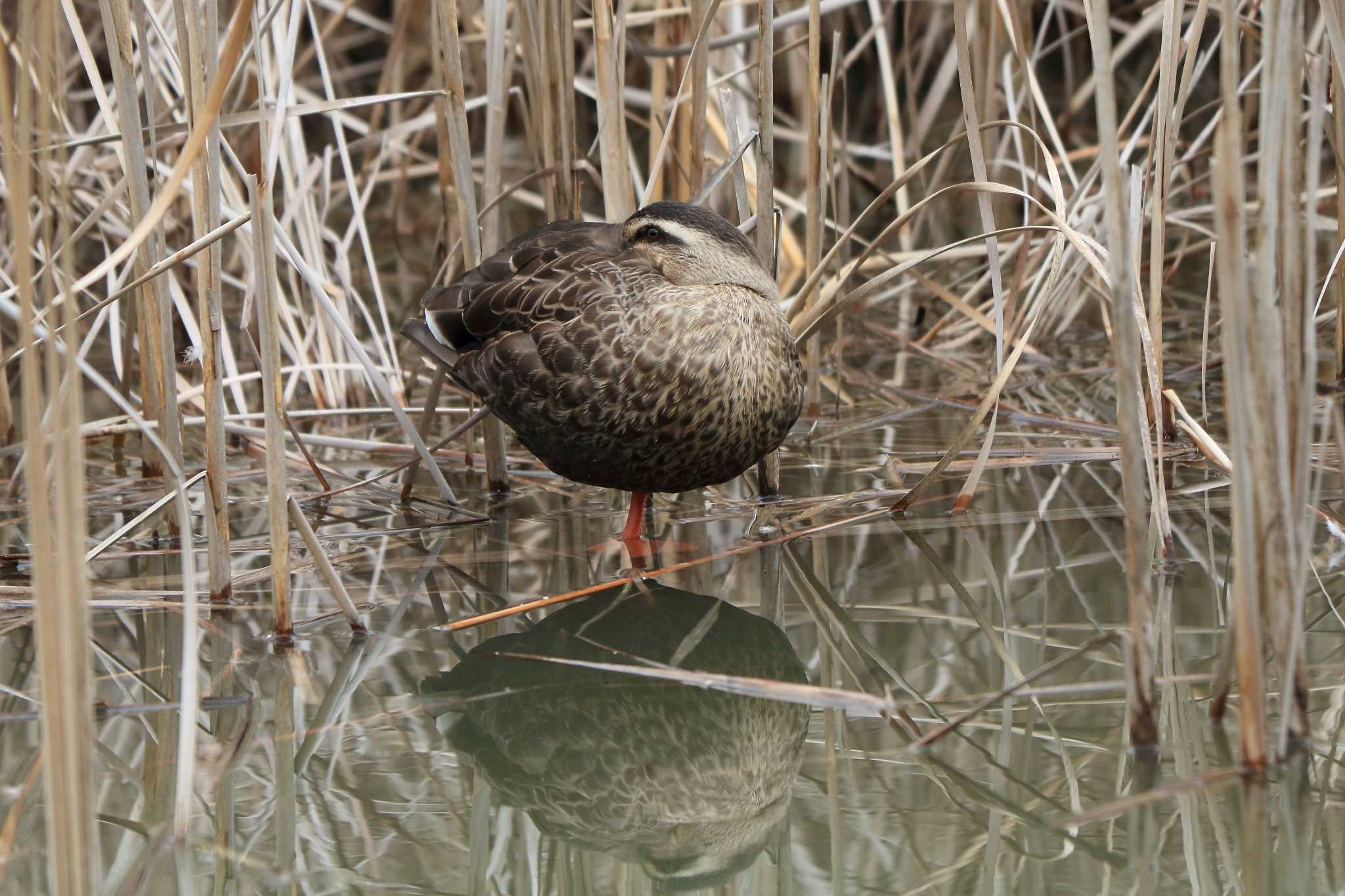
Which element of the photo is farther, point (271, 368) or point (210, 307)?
point (210, 307)

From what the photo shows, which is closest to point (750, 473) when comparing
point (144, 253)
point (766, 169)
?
point (766, 169)

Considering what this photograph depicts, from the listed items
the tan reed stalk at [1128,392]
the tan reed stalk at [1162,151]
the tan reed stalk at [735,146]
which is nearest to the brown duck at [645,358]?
the tan reed stalk at [735,146]

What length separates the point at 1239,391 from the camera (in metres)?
2.12

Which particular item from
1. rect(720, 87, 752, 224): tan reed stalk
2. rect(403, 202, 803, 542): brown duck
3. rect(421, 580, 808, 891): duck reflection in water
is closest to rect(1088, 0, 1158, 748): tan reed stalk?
rect(421, 580, 808, 891): duck reflection in water

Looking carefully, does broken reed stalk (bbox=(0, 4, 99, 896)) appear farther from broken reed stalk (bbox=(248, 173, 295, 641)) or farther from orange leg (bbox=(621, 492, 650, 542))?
orange leg (bbox=(621, 492, 650, 542))

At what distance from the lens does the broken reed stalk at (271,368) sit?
2.80 m

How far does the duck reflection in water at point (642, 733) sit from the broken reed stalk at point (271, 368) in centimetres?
41

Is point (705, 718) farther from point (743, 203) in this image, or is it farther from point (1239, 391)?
point (743, 203)

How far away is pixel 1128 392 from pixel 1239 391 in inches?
6.3

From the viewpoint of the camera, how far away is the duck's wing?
3.67 metres

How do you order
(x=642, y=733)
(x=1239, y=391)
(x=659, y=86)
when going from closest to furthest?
(x=1239, y=391), (x=642, y=733), (x=659, y=86)

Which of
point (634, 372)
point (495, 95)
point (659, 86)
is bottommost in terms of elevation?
point (634, 372)

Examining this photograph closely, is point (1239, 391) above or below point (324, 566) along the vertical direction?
above

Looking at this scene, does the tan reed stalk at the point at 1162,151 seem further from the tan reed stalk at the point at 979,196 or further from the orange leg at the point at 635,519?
the orange leg at the point at 635,519
